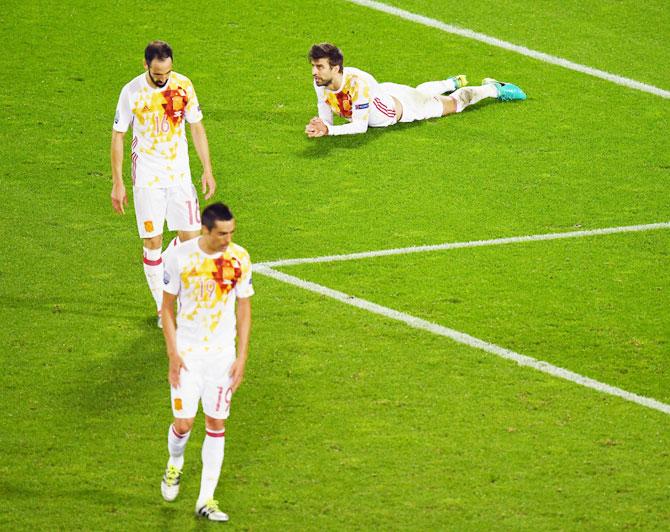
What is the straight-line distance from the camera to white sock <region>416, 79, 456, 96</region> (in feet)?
53.2

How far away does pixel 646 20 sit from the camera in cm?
1941

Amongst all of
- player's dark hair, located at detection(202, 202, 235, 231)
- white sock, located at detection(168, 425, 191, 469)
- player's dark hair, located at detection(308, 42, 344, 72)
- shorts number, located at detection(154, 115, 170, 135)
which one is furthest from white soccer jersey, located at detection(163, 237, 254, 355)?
player's dark hair, located at detection(308, 42, 344, 72)

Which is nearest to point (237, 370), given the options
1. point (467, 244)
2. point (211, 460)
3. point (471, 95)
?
point (211, 460)

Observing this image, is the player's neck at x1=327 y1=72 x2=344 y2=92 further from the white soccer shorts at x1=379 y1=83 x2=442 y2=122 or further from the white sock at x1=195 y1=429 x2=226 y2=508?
the white sock at x1=195 y1=429 x2=226 y2=508

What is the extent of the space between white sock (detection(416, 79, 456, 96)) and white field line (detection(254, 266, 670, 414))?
431 cm

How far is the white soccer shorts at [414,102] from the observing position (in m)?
15.9

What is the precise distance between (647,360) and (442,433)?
207 cm

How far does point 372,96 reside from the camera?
15516mm

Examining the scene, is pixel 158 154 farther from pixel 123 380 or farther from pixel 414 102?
pixel 414 102

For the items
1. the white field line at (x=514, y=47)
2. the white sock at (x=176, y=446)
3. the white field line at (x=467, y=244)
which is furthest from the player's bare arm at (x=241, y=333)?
the white field line at (x=514, y=47)

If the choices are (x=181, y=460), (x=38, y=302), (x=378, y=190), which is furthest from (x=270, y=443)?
(x=378, y=190)

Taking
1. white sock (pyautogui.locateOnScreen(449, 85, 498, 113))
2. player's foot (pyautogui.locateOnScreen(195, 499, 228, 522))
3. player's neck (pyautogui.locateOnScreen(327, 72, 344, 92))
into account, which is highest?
player's neck (pyautogui.locateOnScreen(327, 72, 344, 92))

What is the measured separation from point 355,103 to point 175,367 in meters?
7.24

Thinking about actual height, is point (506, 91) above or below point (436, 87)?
below
